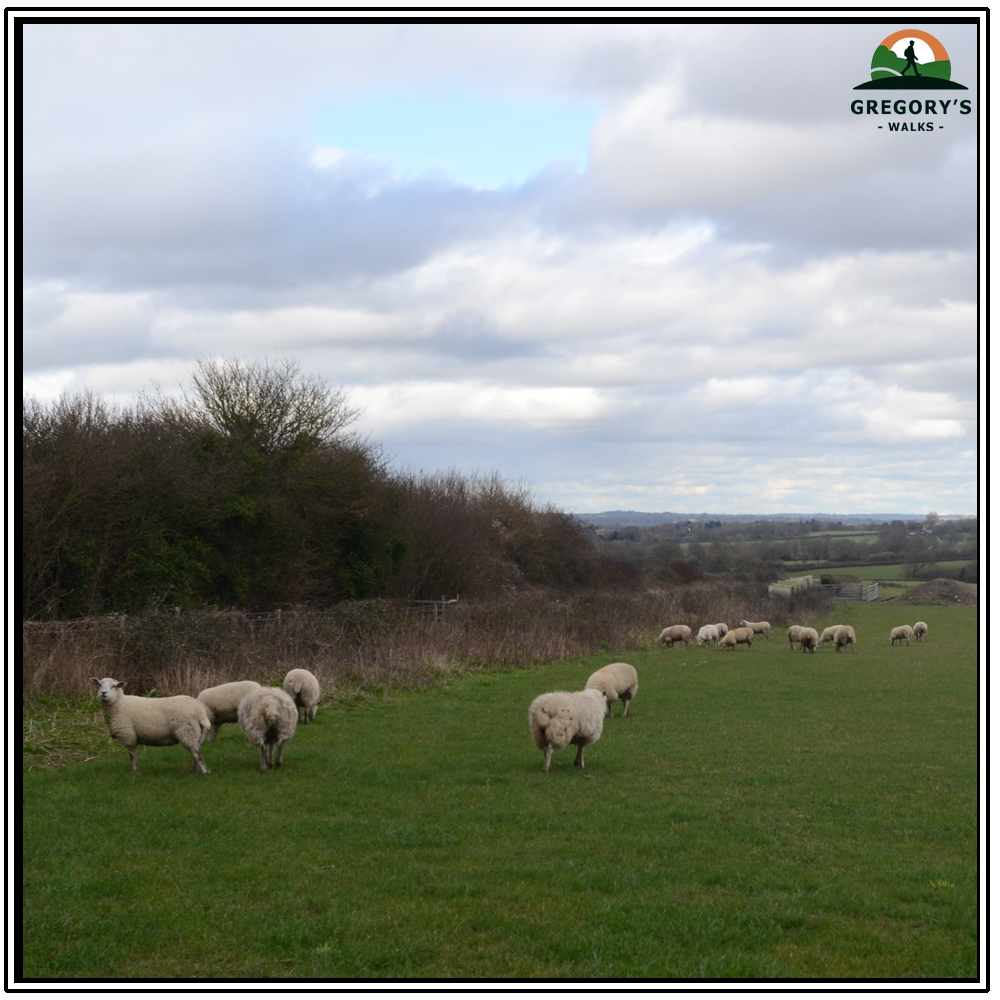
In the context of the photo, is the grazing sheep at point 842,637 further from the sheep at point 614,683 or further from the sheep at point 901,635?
the sheep at point 614,683

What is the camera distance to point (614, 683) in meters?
16.5

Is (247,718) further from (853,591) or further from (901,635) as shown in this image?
(853,591)

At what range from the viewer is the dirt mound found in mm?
67375

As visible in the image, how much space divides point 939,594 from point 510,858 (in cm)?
6913

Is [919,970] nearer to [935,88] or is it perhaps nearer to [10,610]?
[10,610]

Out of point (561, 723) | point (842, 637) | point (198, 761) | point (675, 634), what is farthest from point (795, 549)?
point (198, 761)

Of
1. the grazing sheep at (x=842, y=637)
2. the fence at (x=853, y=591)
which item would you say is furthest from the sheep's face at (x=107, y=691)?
the fence at (x=853, y=591)

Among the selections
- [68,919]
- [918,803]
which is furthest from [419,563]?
[68,919]

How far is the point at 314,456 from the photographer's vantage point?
3475 cm

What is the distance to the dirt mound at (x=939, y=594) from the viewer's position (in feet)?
221

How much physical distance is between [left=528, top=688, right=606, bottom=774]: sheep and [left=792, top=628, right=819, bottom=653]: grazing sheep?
73.5ft

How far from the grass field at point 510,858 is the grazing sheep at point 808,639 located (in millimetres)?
17257

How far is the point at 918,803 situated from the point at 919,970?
5.02 meters

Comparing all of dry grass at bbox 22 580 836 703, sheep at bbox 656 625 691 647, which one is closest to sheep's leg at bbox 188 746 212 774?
dry grass at bbox 22 580 836 703
